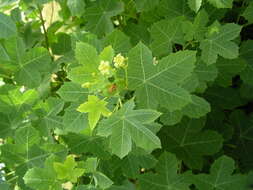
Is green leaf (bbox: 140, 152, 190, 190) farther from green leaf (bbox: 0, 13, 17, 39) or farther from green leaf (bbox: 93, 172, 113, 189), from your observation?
green leaf (bbox: 0, 13, 17, 39)

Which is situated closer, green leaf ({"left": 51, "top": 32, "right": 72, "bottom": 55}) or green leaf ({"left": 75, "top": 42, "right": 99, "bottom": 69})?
green leaf ({"left": 75, "top": 42, "right": 99, "bottom": 69})

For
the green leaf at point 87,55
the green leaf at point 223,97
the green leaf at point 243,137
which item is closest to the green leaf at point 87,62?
the green leaf at point 87,55

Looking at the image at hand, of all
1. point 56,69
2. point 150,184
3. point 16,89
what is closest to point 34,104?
point 16,89

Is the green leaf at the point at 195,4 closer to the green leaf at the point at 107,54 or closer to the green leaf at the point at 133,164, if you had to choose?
the green leaf at the point at 107,54

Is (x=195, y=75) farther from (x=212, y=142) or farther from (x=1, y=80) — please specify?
(x=1, y=80)

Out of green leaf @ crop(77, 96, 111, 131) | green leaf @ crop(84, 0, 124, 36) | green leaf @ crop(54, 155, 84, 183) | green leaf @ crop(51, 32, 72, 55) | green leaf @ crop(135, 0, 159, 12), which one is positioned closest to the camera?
green leaf @ crop(77, 96, 111, 131)

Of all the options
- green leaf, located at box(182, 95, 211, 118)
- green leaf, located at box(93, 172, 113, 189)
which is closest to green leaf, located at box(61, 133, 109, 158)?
green leaf, located at box(93, 172, 113, 189)
